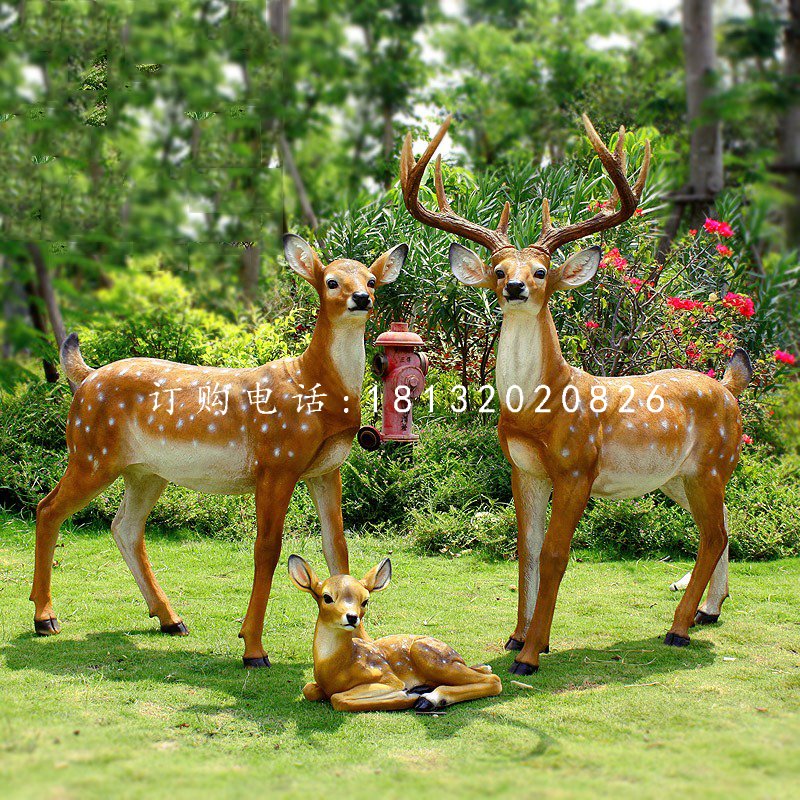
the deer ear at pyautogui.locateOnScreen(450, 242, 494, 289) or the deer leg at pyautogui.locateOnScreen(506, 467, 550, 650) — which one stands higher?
the deer ear at pyautogui.locateOnScreen(450, 242, 494, 289)

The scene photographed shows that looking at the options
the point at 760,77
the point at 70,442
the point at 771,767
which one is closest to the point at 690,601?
the point at 771,767

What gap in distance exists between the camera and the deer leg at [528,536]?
5461mm

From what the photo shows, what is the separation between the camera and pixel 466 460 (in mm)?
8906

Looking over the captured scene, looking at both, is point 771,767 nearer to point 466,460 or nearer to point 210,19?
point 466,460

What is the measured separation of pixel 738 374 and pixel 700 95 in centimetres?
856

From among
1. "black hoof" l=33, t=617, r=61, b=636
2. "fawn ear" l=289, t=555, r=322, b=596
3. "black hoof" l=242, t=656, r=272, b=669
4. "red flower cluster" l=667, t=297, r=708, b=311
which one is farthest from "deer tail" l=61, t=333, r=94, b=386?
"red flower cluster" l=667, t=297, r=708, b=311

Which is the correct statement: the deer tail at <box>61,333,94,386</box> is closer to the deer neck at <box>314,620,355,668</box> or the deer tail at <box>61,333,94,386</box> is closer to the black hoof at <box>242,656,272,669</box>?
the black hoof at <box>242,656,272,669</box>

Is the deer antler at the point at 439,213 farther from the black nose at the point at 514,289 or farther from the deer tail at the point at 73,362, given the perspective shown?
the deer tail at the point at 73,362

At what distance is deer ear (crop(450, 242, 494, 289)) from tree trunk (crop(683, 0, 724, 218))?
8.83m

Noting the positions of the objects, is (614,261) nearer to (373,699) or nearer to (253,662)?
(253,662)

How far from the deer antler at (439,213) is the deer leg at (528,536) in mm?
1299

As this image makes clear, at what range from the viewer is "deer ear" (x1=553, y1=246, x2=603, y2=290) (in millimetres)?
5137

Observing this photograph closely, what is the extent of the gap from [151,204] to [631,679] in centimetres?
600

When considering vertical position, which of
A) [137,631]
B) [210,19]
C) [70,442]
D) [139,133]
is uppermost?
[210,19]
